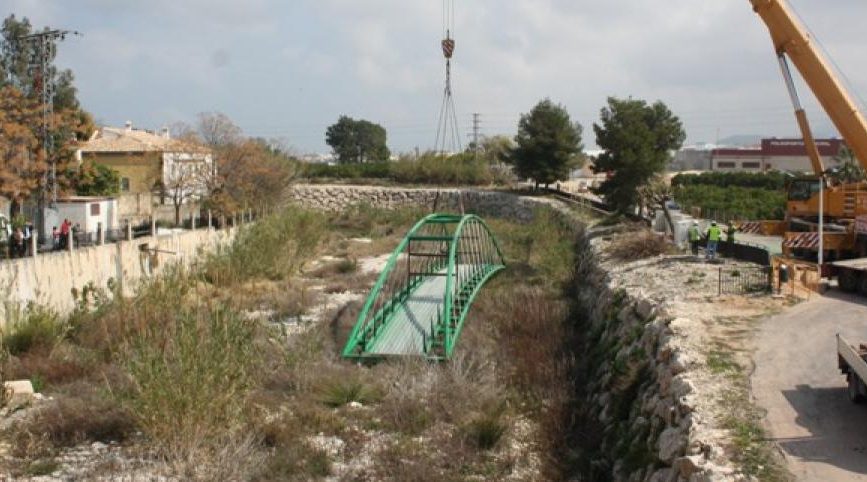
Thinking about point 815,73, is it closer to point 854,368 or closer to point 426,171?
point 854,368

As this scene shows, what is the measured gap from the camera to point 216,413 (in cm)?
1345

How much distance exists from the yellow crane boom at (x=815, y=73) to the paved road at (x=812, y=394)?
7.92m

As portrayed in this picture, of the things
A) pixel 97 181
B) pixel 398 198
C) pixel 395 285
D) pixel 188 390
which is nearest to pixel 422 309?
pixel 395 285

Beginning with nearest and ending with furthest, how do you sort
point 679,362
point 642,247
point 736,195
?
point 679,362, point 642,247, point 736,195

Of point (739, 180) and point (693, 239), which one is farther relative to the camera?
point (739, 180)

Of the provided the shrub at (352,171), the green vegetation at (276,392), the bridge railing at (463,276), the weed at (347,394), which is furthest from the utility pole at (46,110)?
the shrub at (352,171)

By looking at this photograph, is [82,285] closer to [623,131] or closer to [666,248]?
[666,248]

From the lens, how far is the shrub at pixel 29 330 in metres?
19.3

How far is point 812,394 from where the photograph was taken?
38.8 ft

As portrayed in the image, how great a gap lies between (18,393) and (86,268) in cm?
793

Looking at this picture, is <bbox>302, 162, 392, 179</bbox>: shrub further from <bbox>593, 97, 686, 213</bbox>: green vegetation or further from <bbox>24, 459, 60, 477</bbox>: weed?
<bbox>24, 459, 60, 477</bbox>: weed

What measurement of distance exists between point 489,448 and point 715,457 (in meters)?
5.20

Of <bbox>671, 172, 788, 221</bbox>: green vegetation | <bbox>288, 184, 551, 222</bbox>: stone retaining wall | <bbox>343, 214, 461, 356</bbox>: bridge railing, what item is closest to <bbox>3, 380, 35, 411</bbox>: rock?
<bbox>343, 214, 461, 356</bbox>: bridge railing

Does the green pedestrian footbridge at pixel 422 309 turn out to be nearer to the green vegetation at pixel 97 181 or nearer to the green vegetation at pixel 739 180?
the green vegetation at pixel 97 181
